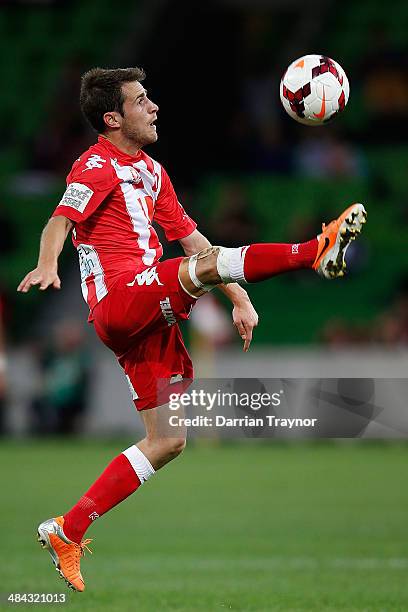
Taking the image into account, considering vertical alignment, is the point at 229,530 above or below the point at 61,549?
below

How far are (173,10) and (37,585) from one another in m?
16.2

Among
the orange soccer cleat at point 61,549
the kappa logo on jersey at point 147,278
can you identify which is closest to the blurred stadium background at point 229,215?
the orange soccer cleat at point 61,549

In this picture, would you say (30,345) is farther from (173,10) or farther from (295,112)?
(295,112)

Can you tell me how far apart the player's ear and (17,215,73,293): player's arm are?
30.0 inches

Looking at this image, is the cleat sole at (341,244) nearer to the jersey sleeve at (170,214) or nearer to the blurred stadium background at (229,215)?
the jersey sleeve at (170,214)

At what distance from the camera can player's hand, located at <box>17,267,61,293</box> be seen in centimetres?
574

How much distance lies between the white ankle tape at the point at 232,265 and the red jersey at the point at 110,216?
23.8 inches

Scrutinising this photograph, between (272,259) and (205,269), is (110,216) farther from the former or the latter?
(272,259)

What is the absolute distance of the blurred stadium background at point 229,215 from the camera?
13508mm

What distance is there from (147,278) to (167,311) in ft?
0.66

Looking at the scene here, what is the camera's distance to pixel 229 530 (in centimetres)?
1067

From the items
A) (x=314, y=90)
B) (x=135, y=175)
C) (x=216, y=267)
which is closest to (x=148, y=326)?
(x=216, y=267)

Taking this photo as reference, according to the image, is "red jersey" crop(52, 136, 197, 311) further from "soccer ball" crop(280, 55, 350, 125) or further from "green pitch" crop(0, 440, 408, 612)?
"green pitch" crop(0, 440, 408, 612)

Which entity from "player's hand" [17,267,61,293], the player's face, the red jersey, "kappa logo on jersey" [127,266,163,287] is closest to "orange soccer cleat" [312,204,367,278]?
"kappa logo on jersey" [127,266,163,287]
